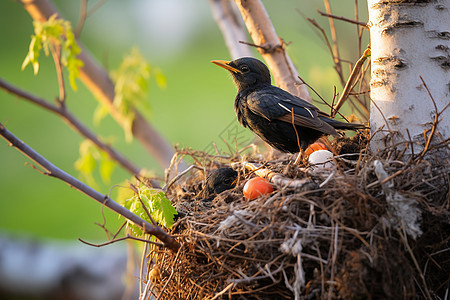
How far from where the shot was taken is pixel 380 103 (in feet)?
7.17

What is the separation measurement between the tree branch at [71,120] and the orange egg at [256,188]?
56.3 inches

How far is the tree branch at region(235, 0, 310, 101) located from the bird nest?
48.7 inches

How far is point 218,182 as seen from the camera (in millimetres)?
2756

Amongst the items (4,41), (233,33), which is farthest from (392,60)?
(4,41)

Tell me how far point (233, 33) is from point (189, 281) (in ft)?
7.81

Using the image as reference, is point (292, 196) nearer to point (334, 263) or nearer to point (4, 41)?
point (334, 263)

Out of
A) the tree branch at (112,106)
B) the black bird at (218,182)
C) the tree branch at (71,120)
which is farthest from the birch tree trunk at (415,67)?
the tree branch at (112,106)

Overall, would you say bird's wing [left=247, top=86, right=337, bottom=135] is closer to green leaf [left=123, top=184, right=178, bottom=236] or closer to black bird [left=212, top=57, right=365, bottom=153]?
black bird [left=212, top=57, right=365, bottom=153]

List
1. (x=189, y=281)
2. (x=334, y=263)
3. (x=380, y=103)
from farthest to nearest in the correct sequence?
(x=380, y=103) < (x=189, y=281) < (x=334, y=263)

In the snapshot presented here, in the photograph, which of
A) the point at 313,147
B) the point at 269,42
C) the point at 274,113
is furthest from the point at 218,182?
the point at 269,42

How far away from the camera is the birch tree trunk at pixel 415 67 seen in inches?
81.2

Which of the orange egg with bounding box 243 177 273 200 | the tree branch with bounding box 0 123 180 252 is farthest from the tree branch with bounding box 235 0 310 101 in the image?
the tree branch with bounding box 0 123 180 252

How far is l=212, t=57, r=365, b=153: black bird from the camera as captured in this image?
2592mm

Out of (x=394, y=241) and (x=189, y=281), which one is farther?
(x=189, y=281)
